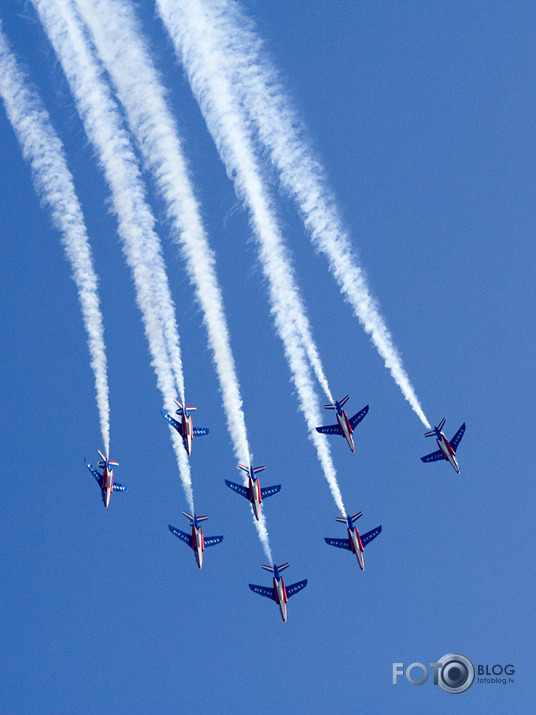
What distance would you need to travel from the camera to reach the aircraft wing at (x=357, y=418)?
29.8m

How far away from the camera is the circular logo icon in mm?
26719

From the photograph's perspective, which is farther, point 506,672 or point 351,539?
point 351,539

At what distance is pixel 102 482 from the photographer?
29.5 meters

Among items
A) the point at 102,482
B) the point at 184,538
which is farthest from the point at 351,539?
the point at 102,482

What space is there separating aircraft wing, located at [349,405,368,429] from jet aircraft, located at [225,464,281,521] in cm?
441

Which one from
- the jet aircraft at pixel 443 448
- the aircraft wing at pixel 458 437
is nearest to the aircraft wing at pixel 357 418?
the jet aircraft at pixel 443 448

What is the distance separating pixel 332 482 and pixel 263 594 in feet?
25.1

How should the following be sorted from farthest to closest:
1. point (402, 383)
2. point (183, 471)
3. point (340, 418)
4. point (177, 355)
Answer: point (340, 418) < point (183, 471) < point (402, 383) < point (177, 355)

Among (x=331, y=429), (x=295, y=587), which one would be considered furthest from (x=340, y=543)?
(x=331, y=429)

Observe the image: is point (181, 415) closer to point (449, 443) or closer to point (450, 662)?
point (449, 443)

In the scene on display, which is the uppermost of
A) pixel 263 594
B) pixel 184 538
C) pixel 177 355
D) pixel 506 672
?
pixel 177 355

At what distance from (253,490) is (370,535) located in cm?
629

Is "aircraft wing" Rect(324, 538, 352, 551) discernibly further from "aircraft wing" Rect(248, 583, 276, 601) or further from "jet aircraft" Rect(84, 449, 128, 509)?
"jet aircraft" Rect(84, 449, 128, 509)

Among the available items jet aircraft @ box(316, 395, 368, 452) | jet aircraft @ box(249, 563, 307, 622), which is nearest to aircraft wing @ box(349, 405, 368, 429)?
jet aircraft @ box(316, 395, 368, 452)
